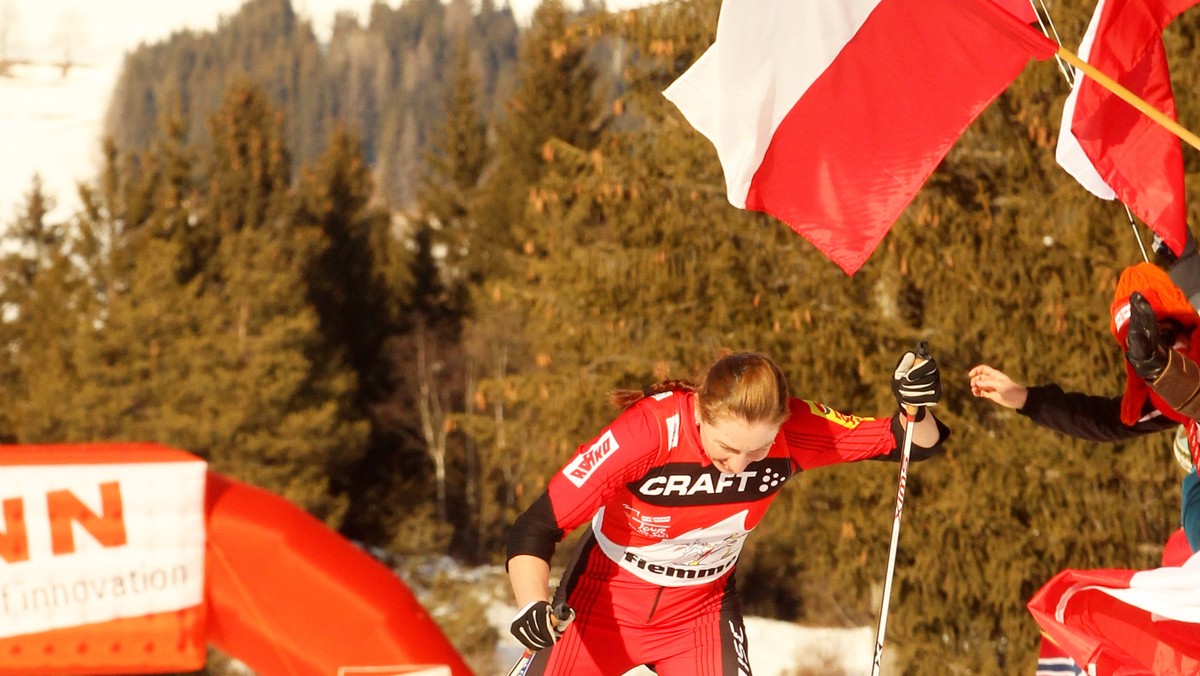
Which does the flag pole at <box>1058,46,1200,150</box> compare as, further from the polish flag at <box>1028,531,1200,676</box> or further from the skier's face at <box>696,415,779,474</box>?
the skier's face at <box>696,415,779,474</box>

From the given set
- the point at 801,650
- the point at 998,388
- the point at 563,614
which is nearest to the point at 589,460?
the point at 563,614

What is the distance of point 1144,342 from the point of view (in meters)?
4.32

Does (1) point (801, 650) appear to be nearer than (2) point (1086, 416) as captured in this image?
No

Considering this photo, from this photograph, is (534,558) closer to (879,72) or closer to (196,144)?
(879,72)

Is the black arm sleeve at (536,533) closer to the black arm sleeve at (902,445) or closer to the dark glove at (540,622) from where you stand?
the dark glove at (540,622)

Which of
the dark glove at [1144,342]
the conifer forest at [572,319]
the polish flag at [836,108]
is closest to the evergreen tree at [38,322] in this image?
the conifer forest at [572,319]

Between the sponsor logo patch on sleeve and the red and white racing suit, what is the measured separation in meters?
0.09

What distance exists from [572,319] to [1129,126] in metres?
11.5

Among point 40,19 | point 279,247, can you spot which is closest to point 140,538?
point 279,247

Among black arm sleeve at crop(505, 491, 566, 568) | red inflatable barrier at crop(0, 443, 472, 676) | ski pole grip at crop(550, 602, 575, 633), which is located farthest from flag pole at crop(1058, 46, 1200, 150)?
red inflatable barrier at crop(0, 443, 472, 676)

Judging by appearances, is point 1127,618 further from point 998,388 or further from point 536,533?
point 536,533

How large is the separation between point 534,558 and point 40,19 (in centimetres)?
10692

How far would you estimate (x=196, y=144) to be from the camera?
44.8 m

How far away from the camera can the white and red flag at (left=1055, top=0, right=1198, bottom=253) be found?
5.67 meters
